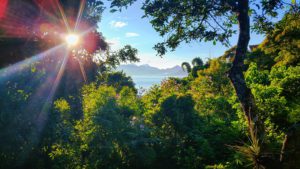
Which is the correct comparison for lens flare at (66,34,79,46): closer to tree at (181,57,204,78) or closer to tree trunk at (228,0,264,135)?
tree trunk at (228,0,264,135)

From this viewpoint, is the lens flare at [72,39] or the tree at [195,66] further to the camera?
the tree at [195,66]

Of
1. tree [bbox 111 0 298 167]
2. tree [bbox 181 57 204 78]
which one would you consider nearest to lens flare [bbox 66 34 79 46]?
tree [bbox 111 0 298 167]

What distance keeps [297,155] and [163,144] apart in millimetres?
4179

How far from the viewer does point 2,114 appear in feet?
17.3

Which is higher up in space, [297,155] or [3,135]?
[3,135]

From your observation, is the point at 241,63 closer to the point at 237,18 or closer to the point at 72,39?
the point at 237,18

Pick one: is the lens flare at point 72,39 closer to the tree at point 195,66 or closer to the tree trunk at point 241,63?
the tree trunk at point 241,63

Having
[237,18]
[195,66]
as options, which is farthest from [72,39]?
[195,66]

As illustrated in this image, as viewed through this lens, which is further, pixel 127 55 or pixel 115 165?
pixel 127 55

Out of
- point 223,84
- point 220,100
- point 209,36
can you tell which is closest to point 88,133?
point 209,36

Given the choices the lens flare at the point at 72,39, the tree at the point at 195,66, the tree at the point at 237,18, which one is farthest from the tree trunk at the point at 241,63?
the tree at the point at 195,66

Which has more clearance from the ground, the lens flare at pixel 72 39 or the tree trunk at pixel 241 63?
the lens flare at pixel 72 39

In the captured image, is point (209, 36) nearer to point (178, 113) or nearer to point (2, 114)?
point (178, 113)

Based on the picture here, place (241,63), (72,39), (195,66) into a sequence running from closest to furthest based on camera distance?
1. (241,63)
2. (72,39)
3. (195,66)
